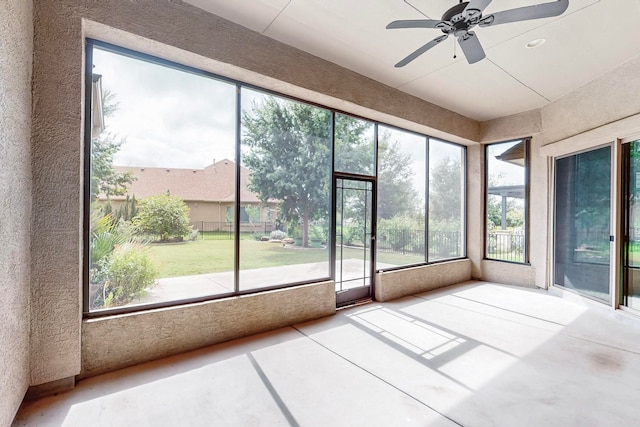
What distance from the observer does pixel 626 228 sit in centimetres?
409

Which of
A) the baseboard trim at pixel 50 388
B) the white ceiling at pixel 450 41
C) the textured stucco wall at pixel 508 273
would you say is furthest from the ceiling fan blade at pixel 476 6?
the textured stucco wall at pixel 508 273

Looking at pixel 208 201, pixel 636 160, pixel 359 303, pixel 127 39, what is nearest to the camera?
pixel 127 39

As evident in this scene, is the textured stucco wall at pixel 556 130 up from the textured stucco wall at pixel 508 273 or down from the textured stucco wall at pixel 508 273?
up

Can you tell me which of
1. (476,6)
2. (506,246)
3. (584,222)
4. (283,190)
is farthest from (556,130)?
(283,190)

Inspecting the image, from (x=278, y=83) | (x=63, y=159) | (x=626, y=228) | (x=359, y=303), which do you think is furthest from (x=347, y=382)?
(x=626, y=228)

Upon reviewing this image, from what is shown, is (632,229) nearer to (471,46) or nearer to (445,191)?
(445,191)

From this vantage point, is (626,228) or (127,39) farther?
(626,228)

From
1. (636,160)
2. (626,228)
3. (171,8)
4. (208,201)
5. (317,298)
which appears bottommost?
(317,298)

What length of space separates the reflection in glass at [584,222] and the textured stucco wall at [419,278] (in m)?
1.60

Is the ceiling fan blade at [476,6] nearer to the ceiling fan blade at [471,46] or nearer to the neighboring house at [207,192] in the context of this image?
the ceiling fan blade at [471,46]

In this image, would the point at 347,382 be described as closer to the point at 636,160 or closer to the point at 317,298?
the point at 317,298

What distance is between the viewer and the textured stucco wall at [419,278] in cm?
493

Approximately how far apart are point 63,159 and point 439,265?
18.9 feet

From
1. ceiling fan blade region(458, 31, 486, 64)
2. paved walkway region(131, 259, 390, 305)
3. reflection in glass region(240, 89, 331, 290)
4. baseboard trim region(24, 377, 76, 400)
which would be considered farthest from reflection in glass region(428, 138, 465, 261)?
baseboard trim region(24, 377, 76, 400)
